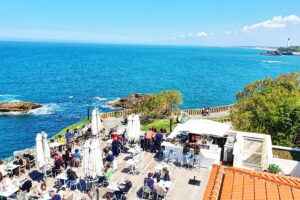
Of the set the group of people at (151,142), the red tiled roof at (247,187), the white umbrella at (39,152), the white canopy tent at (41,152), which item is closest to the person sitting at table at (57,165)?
the white canopy tent at (41,152)

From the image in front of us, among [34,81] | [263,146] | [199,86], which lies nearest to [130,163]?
[263,146]

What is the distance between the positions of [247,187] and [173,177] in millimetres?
6967

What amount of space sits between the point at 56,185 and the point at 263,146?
1381 cm

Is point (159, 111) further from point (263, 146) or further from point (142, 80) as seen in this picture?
point (142, 80)

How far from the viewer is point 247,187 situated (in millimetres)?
8227

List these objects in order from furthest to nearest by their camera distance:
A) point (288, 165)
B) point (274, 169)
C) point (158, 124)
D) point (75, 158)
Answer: point (158, 124) < point (288, 165) < point (274, 169) < point (75, 158)

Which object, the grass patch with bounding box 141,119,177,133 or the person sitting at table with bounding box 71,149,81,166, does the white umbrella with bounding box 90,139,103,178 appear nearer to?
the person sitting at table with bounding box 71,149,81,166

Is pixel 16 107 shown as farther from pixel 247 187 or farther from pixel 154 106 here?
pixel 247 187

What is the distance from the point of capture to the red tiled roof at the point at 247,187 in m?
7.59

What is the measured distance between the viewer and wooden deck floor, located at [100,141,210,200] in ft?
43.4

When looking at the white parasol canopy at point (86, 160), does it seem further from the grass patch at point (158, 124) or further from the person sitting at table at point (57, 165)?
the grass patch at point (158, 124)

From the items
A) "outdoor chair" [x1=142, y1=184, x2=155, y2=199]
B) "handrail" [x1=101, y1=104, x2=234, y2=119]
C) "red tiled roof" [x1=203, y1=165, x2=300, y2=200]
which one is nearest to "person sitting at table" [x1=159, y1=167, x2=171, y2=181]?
"outdoor chair" [x1=142, y1=184, x2=155, y2=199]

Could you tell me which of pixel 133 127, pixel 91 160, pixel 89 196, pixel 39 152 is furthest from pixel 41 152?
pixel 133 127

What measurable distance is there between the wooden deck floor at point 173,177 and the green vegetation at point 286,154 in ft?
23.7
